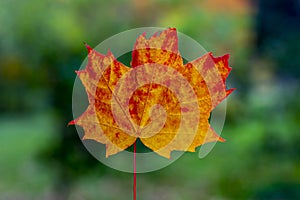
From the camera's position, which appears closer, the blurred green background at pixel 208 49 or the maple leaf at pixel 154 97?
the maple leaf at pixel 154 97

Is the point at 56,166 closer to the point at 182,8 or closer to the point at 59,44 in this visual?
the point at 59,44

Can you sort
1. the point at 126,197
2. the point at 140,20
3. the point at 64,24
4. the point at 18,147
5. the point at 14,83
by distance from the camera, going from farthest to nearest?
the point at 18,147 < the point at 14,83 < the point at 126,197 < the point at 140,20 < the point at 64,24

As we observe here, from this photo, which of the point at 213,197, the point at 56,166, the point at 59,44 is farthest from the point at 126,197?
the point at 59,44

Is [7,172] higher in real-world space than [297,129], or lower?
lower

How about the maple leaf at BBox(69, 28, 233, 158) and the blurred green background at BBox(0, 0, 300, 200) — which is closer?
the maple leaf at BBox(69, 28, 233, 158)
